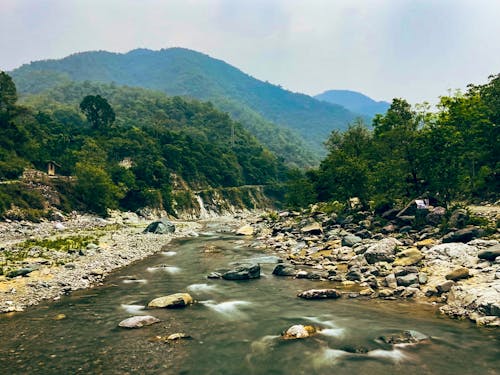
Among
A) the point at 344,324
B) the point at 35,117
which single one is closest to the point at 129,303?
the point at 344,324

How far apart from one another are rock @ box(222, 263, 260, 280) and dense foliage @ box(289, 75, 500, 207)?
71.1ft

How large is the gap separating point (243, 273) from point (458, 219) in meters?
19.5

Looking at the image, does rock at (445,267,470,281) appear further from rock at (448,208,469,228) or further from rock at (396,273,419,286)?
rock at (448,208,469,228)

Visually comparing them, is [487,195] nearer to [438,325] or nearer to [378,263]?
[378,263]

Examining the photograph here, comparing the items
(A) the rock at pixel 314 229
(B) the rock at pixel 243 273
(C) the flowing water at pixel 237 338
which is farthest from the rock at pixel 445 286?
(A) the rock at pixel 314 229

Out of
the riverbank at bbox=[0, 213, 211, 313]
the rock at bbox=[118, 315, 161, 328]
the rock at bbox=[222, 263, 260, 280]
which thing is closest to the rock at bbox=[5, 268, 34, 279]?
the riverbank at bbox=[0, 213, 211, 313]

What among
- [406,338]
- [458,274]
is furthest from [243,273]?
[458,274]

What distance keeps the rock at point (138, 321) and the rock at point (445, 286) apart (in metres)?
15.1

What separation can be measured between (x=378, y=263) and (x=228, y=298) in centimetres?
1159

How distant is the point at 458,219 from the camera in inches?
1219

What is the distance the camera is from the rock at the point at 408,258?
964 inches

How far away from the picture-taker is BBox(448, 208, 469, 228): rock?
30.7m

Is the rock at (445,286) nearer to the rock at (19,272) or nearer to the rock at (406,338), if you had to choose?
the rock at (406,338)

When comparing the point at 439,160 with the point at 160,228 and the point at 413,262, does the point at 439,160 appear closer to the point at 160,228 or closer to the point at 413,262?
the point at 413,262
